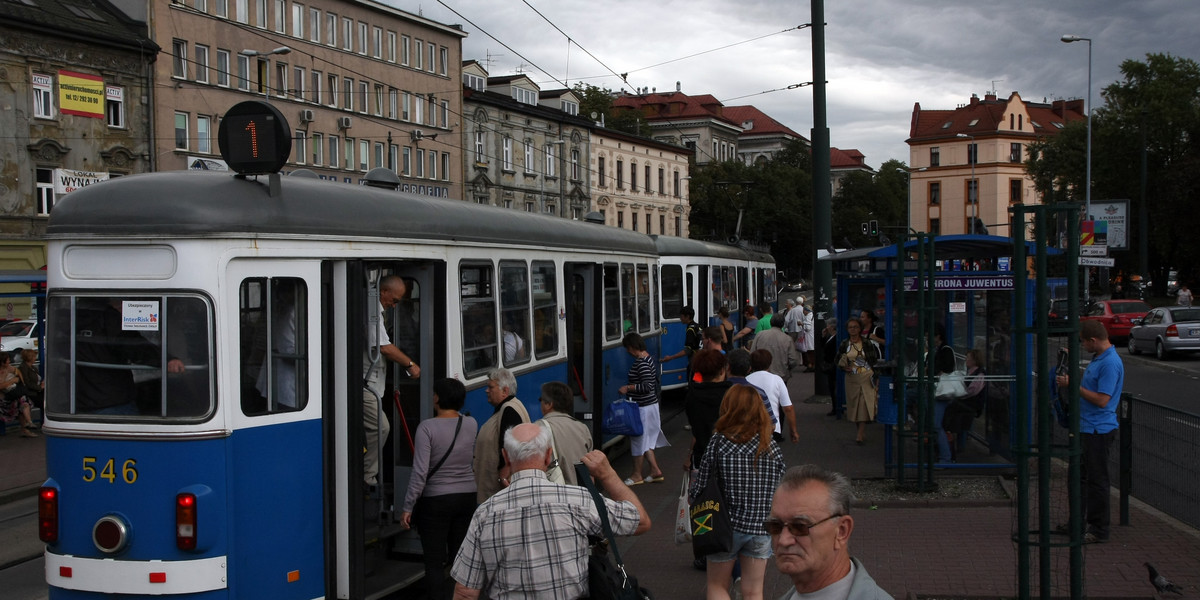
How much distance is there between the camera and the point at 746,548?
20.5 ft

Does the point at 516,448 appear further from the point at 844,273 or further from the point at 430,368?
the point at 844,273

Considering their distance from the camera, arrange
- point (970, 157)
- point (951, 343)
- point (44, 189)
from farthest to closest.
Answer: point (970, 157) → point (44, 189) → point (951, 343)

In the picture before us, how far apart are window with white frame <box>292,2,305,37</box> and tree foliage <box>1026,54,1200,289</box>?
40499 millimetres

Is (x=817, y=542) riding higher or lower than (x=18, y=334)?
higher

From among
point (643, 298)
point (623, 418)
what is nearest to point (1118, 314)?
point (643, 298)

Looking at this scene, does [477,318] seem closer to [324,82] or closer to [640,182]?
[324,82]

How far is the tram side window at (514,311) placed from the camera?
935 cm

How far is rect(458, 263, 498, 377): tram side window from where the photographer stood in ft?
27.6

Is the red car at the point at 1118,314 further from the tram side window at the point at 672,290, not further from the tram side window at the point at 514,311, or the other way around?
the tram side window at the point at 514,311

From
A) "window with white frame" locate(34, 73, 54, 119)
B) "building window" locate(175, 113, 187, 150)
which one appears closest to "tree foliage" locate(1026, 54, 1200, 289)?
"building window" locate(175, 113, 187, 150)

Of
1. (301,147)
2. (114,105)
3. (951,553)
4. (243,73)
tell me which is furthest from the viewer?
(301,147)

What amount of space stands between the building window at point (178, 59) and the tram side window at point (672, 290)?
28.3 meters

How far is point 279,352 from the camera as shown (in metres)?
6.36

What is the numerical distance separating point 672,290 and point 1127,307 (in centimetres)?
2415
